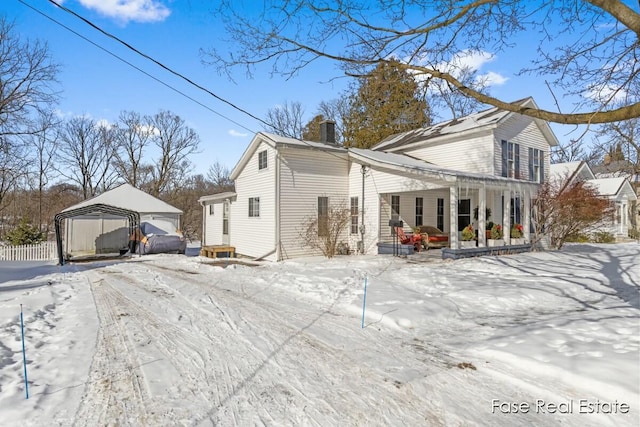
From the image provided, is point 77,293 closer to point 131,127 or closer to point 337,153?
point 337,153

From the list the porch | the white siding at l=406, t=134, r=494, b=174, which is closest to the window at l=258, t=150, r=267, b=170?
the porch

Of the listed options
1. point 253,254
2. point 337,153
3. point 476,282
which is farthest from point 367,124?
point 476,282

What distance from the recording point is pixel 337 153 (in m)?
15.5

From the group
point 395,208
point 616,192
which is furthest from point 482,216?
point 616,192

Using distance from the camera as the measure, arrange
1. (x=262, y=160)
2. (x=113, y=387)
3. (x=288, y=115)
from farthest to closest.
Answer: (x=288, y=115)
(x=262, y=160)
(x=113, y=387)

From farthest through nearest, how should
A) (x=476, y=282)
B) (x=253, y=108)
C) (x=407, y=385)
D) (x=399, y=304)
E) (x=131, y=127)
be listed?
(x=131, y=127) → (x=253, y=108) → (x=476, y=282) → (x=399, y=304) → (x=407, y=385)

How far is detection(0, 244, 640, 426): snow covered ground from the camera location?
3.16 meters

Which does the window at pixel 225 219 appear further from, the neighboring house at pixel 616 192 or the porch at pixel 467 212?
the neighboring house at pixel 616 192

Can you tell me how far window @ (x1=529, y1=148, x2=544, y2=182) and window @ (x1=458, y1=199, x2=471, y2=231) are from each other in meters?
4.01

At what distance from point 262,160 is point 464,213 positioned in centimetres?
966

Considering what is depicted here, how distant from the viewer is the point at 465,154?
16.2 metres

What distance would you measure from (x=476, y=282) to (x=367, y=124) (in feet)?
72.1

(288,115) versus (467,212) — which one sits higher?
(288,115)

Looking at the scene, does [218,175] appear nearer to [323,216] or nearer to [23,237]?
[23,237]
